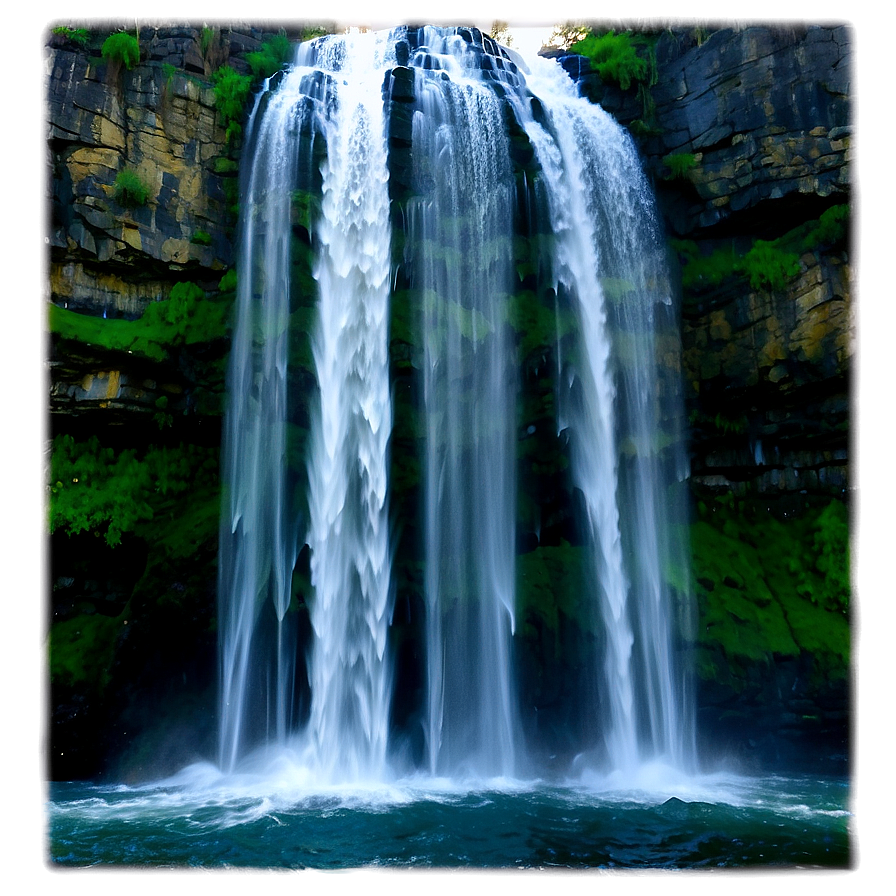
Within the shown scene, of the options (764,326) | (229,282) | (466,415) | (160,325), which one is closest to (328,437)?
(466,415)

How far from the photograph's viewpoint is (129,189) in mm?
11422

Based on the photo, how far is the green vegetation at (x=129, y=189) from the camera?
11406 millimetres

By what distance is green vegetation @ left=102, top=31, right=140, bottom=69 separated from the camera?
38.0 feet

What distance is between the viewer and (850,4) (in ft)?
10.1

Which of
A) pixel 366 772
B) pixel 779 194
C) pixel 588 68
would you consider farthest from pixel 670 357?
pixel 366 772

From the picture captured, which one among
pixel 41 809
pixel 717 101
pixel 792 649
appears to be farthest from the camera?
pixel 717 101

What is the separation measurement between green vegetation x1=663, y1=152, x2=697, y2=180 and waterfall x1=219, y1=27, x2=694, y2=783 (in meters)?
0.53

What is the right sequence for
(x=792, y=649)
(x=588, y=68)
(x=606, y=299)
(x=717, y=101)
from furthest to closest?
(x=588, y=68) → (x=717, y=101) → (x=606, y=299) → (x=792, y=649)

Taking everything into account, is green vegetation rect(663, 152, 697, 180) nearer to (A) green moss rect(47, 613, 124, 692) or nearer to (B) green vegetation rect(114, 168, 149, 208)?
(B) green vegetation rect(114, 168, 149, 208)

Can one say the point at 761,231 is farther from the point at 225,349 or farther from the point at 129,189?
the point at 129,189

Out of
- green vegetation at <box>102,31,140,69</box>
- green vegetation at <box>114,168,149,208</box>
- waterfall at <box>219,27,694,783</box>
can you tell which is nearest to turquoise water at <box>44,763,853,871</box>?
waterfall at <box>219,27,694,783</box>

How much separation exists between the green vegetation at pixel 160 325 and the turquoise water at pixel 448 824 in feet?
18.5

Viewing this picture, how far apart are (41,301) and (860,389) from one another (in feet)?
10.5

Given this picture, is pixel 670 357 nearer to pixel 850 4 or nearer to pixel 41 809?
pixel 850 4
